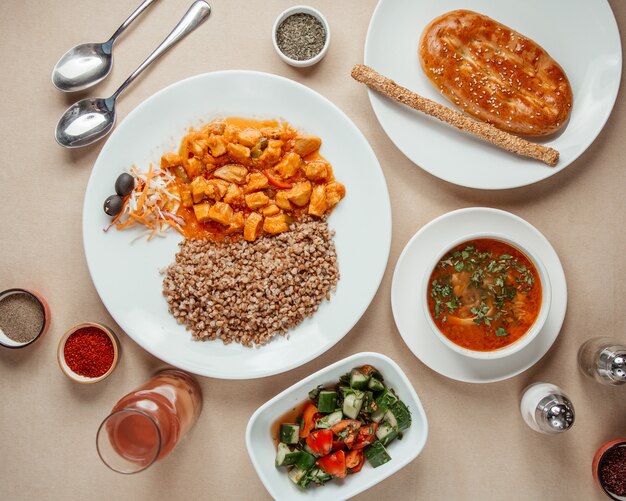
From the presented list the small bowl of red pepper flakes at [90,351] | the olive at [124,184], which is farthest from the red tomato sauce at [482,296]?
the small bowl of red pepper flakes at [90,351]

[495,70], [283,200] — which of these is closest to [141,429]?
[283,200]

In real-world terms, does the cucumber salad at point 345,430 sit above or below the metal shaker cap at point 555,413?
below

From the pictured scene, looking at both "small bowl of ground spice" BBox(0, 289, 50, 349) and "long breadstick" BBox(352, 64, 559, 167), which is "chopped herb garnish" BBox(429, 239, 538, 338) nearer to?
"long breadstick" BBox(352, 64, 559, 167)

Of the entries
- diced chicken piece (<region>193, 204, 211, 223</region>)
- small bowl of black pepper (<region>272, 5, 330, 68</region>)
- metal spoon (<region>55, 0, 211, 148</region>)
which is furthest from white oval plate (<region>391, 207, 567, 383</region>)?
metal spoon (<region>55, 0, 211, 148</region>)

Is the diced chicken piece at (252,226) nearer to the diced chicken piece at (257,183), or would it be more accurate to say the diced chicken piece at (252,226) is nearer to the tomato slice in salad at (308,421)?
the diced chicken piece at (257,183)

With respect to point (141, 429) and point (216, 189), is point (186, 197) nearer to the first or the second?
point (216, 189)

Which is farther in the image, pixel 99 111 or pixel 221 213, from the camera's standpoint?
pixel 99 111

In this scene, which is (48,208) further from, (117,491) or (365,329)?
(365,329)
